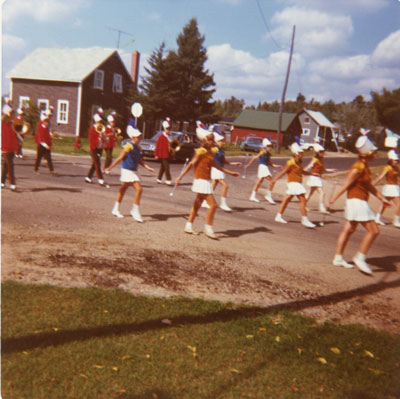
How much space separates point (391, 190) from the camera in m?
5.29

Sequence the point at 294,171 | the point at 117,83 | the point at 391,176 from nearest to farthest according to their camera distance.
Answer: the point at 391,176 → the point at 117,83 → the point at 294,171

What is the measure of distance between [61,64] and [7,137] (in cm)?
197

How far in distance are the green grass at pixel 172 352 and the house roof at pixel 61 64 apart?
7.46 feet

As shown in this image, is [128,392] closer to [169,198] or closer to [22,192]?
[22,192]

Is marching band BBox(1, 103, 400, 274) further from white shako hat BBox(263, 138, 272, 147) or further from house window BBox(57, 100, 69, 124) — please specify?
house window BBox(57, 100, 69, 124)

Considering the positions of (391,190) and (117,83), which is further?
(117,83)

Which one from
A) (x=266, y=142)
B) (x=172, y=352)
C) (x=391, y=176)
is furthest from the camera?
(x=266, y=142)

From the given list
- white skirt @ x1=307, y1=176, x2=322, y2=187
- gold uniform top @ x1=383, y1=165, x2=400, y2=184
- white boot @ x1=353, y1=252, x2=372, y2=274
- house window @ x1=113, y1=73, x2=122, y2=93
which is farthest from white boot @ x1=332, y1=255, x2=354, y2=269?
house window @ x1=113, y1=73, x2=122, y2=93

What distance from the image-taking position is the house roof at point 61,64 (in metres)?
4.24

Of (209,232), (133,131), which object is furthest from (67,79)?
(209,232)

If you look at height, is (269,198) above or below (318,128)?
below

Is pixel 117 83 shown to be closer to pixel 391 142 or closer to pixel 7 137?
pixel 7 137

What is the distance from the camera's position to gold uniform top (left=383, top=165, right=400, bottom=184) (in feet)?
14.4

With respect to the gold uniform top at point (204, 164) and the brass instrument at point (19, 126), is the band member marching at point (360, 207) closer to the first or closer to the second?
the gold uniform top at point (204, 164)
